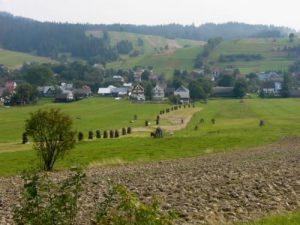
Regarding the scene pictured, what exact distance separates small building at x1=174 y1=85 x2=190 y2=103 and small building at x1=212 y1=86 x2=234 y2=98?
11666 mm

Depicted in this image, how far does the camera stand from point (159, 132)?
64375 mm

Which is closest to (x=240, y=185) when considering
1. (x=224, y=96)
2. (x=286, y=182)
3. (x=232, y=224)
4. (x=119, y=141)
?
(x=286, y=182)

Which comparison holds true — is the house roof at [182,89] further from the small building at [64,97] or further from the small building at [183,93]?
the small building at [64,97]

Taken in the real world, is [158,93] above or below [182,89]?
below

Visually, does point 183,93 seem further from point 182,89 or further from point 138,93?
point 138,93

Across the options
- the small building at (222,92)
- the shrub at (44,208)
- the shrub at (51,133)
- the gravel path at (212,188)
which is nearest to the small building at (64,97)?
the small building at (222,92)

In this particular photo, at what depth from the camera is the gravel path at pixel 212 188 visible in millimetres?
19859

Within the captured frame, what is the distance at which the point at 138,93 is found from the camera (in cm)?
19175

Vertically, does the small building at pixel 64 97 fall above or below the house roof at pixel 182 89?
below

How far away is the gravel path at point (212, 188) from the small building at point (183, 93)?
5428 inches

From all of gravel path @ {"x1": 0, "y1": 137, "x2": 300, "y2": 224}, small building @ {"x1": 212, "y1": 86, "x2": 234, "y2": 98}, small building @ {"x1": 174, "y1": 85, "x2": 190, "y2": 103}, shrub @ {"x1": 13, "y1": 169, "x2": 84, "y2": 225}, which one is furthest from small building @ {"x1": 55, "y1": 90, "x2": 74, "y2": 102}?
shrub @ {"x1": 13, "y1": 169, "x2": 84, "y2": 225}

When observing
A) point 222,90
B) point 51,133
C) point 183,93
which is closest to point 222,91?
point 222,90

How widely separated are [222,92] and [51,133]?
15546cm

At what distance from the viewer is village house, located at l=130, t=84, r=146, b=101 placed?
18345cm
